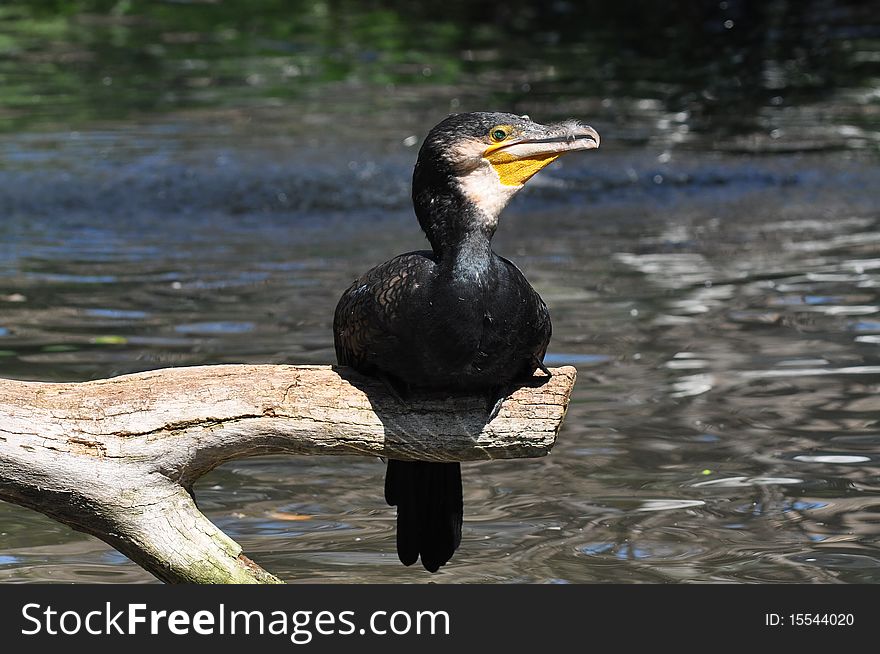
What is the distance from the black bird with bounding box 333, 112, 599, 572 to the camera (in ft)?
12.6

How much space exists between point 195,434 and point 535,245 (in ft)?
20.1

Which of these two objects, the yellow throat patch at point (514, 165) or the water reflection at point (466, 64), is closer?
the yellow throat patch at point (514, 165)

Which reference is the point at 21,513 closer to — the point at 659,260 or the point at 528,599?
the point at 528,599

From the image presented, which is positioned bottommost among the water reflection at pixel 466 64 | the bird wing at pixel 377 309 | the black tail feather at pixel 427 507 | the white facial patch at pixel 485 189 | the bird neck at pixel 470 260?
the water reflection at pixel 466 64

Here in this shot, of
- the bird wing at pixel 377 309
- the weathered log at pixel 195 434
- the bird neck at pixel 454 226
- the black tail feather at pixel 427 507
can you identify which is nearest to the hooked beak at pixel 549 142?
the bird neck at pixel 454 226

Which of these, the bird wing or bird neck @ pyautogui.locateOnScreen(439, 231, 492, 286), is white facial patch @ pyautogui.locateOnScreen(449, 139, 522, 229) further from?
the bird wing

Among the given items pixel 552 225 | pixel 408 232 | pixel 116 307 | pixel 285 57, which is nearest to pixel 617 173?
pixel 552 225

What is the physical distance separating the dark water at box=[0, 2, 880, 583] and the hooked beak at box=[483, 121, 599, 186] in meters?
1.53

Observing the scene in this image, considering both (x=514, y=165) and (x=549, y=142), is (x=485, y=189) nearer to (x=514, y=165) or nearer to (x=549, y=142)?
(x=514, y=165)

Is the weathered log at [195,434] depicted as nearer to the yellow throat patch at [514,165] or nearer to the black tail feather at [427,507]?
the black tail feather at [427,507]

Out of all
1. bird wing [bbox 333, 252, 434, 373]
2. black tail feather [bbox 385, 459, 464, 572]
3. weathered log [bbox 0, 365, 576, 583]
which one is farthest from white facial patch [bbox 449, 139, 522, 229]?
black tail feather [bbox 385, 459, 464, 572]

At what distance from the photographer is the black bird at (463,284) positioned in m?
3.85

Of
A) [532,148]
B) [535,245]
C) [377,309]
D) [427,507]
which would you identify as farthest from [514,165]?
[535,245]

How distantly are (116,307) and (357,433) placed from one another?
4.60 m
